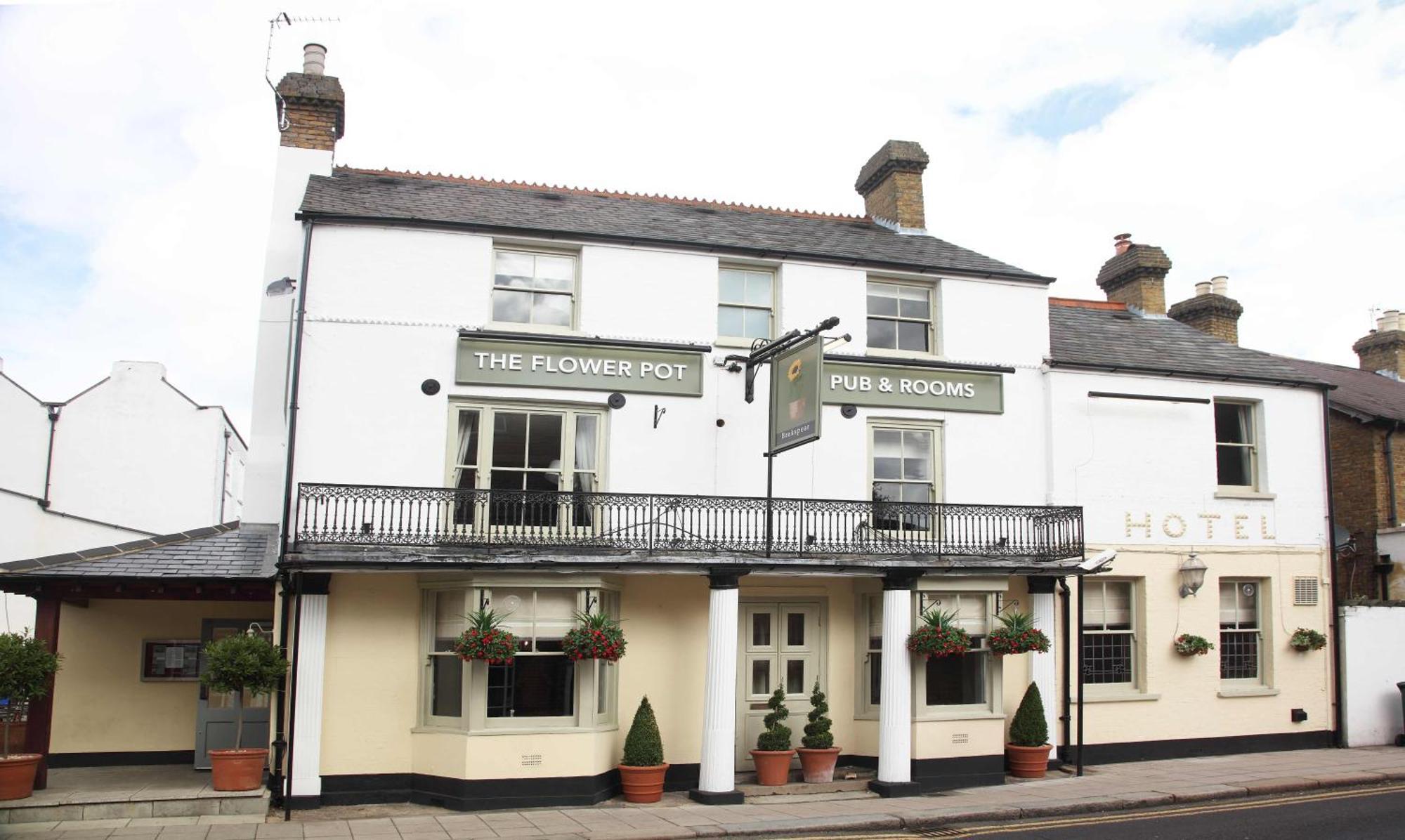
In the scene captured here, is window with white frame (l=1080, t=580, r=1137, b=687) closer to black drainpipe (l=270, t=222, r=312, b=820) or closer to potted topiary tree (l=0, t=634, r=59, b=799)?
black drainpipe (l=270, t=222, r=312, b=820)

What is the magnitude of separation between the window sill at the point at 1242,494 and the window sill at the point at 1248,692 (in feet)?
9.90

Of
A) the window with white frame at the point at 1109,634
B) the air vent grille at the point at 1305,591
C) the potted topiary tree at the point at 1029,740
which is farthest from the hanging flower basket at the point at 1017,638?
the air vent grille at the point at 1305,591

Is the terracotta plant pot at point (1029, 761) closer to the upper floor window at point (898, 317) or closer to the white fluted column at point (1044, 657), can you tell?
the white fluted column at point (1044, 657)

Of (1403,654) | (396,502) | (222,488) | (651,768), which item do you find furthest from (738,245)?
(222,488)

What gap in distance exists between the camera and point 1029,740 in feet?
52.6

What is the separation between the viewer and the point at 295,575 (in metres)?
13.7

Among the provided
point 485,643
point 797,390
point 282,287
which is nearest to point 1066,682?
point 797,390

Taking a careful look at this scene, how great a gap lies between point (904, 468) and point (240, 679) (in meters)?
9.30

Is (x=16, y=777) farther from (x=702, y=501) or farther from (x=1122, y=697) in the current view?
(x=1122, y=697)

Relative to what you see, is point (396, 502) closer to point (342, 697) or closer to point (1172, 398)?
point (342, 697)

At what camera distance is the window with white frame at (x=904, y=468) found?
16.4 meters

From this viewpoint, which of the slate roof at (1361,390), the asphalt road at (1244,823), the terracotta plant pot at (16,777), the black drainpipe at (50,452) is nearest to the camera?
the asphalt road at (1244,823)

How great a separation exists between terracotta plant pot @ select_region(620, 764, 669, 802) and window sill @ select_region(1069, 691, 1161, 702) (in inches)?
267

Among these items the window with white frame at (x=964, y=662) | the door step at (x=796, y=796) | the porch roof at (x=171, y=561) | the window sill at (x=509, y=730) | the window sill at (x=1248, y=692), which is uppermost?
the porch roof at (x=171, y=561)
